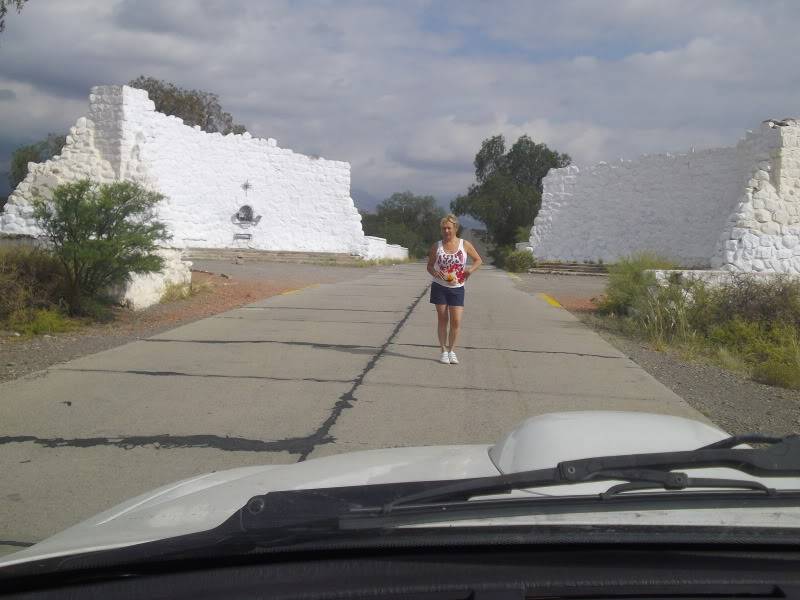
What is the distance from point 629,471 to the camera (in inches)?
95.3

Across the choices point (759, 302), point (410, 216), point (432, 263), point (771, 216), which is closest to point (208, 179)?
point (771, 216)

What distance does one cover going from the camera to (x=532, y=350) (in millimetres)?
11172

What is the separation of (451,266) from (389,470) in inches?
269

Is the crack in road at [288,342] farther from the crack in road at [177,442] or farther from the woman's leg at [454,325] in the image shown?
the crack in road at [177,442]

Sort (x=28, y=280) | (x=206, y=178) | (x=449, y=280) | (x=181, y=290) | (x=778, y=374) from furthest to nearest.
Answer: (x=206, y=178) < (x=181, y=290) < (x=28, y=280) < (x=778, y=374) < (x=449, y=280)

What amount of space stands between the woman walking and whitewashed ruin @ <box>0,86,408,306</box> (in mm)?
14051

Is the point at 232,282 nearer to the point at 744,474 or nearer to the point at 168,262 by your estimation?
the point at 168,262

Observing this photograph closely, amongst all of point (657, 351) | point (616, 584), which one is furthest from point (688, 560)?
point (657, 351)

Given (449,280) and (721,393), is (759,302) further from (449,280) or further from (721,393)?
(449,280)

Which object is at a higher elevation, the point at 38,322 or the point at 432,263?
the point at 432,263

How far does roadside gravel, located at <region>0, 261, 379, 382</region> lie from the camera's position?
9672 millimetres

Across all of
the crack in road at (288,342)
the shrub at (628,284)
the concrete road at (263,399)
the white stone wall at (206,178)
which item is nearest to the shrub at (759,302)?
the shrub at (628,284)

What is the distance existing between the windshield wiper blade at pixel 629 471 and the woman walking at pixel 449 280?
23.9 feet

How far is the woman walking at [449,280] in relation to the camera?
991 centimetres
